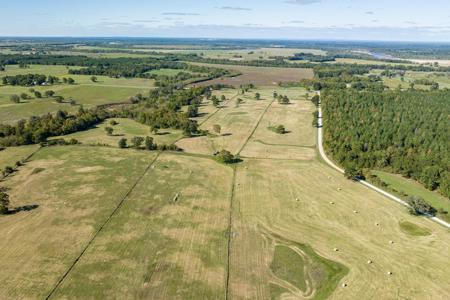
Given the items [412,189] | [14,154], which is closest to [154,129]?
[14,154]

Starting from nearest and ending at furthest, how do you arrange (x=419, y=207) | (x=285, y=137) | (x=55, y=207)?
1. (x=419, y=207)
2. (x=55, y=207)
3. (x=285, y=137)

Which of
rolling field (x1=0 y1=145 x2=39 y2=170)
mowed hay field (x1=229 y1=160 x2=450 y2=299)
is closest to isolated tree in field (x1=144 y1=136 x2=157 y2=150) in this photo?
rolling field (x1=0 y1=145 x2=39 y2=170)

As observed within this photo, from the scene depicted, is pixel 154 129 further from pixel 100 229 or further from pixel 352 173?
pixel 352 173

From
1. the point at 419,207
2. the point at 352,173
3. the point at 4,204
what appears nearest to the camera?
the point at 4,204

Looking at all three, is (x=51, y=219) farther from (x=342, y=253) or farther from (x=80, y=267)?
(x=342, y=253)

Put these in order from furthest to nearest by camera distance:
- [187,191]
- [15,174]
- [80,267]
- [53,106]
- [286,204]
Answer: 1. [53,106]
2. [15,174]
3. [187,191]
4. [286,204]
5. [80,267]

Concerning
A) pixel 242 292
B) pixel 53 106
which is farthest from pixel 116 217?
pixel 53 106
